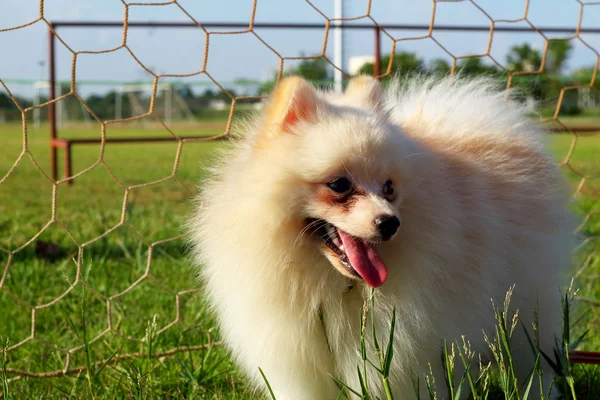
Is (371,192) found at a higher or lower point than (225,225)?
higher

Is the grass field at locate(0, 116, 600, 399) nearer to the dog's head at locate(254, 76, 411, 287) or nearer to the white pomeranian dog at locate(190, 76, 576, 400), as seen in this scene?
the white pomeranian dog at locate(190, 76, 576, 400)

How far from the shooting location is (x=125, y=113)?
3516 centimetres

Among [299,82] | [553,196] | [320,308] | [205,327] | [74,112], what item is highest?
[299,82]

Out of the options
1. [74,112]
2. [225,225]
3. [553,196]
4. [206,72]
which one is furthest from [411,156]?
[74,112]

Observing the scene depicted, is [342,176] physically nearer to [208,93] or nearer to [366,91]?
[366,91]

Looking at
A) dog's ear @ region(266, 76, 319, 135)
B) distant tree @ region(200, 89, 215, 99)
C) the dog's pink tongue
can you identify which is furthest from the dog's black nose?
distant tree @ region(200, 89, 215, 99)

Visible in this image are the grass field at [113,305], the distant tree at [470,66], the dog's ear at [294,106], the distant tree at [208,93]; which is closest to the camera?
the dog's ear at [294,106]

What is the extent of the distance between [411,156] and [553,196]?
32.8 inches

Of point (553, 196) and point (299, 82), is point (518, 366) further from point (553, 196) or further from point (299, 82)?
point (299, 82)

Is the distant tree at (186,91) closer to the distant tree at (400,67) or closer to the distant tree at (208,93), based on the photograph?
the distant tree at (208,93)

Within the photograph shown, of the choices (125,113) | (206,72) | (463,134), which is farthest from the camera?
(125,113)

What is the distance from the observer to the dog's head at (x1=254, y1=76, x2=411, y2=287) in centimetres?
211

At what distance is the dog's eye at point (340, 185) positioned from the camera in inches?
85.0

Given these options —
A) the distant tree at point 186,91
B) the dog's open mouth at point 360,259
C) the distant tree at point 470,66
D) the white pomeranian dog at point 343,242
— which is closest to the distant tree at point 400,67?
the distant tree at point 470,66
